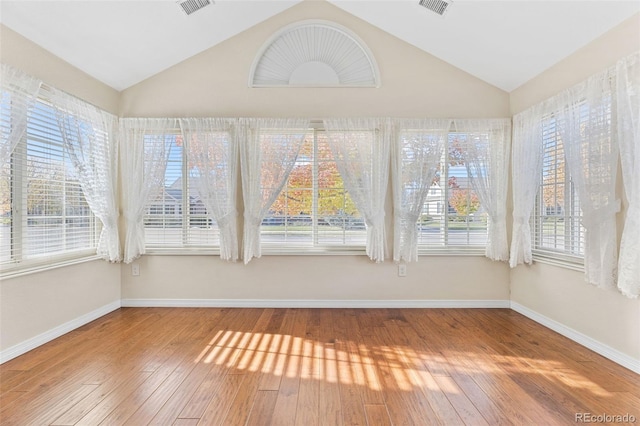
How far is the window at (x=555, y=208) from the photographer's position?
9.43 ft

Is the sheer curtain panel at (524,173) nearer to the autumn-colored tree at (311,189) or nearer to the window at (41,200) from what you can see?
the autumn-colored tree at (311,189)

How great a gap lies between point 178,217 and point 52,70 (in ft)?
5.79

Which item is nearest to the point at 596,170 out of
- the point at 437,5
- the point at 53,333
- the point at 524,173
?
the point at 524,173

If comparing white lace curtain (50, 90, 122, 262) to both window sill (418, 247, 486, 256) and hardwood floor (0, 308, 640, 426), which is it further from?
window sill (418, 247, 486, 256)

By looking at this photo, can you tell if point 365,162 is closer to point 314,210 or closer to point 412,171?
point 412,171

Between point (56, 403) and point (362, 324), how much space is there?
238 centimetres

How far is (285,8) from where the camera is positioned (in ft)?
11.6

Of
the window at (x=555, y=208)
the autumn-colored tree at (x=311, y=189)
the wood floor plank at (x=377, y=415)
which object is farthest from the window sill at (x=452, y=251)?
the wood floor plank at (x=377, y=415)

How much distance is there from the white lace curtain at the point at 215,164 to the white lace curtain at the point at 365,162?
114 centimetres

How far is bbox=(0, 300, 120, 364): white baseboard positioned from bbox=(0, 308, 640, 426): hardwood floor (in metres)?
0.07

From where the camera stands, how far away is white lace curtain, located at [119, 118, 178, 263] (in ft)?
11.8

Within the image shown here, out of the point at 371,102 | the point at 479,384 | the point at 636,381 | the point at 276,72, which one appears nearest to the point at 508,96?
the point at 371,102

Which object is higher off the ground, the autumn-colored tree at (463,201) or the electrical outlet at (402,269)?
the autumn-colored tree at (463,201)

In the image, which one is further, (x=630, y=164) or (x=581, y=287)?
(x=581, y=287)
